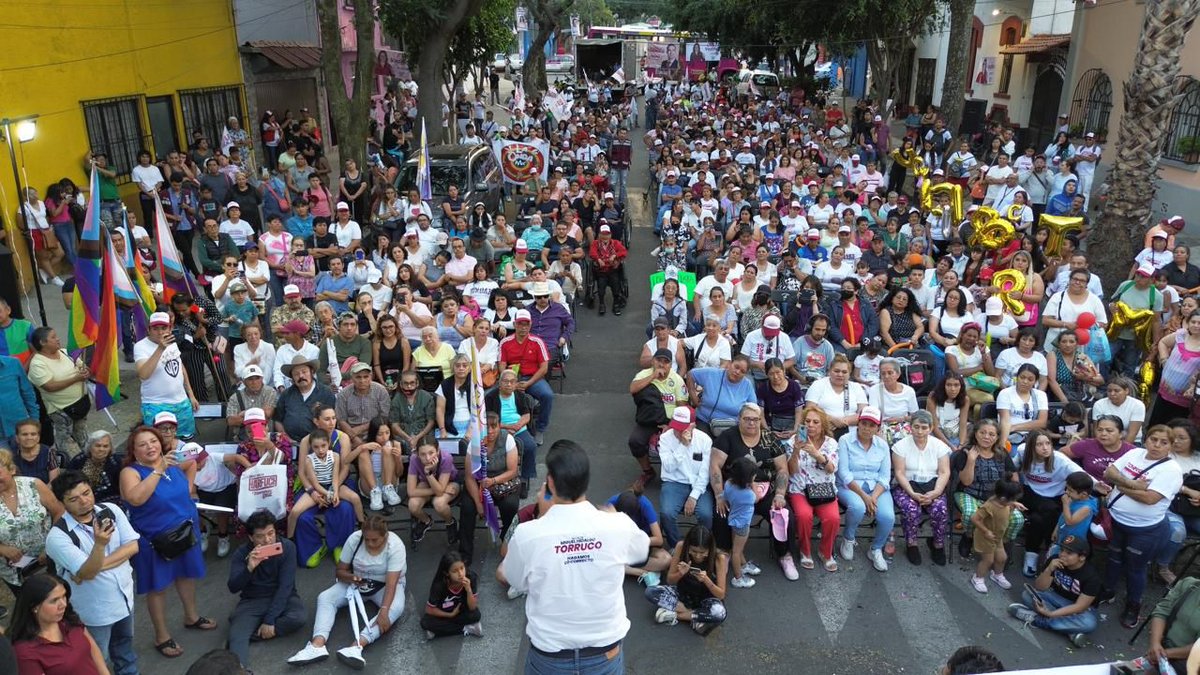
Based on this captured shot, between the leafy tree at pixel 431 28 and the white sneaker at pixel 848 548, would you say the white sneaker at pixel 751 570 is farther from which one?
the leafy tree at pixel 431 28

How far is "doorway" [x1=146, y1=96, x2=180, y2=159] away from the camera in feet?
57.2

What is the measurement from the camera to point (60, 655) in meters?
4.57

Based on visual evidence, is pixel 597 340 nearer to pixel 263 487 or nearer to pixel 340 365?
pixel 340 365

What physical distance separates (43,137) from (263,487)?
1048 centimetres

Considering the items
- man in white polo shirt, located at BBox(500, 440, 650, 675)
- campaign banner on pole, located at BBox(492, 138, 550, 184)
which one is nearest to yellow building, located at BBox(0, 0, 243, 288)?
campaign banner on pole, located at BBox(492, 138, 550, 184)

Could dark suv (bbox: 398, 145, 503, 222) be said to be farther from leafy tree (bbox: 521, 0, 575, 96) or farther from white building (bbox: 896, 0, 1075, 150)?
leafy tree (bbox: 521, 0, 575, 96)

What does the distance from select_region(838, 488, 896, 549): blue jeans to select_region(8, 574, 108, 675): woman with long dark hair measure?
5473mm

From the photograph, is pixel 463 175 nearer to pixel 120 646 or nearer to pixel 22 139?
pixel 22 139

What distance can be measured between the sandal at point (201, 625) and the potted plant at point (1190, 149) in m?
18.0

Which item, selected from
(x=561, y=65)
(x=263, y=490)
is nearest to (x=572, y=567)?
(x=263, y=490)

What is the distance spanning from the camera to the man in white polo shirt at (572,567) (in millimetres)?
3525

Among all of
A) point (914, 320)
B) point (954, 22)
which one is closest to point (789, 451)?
point (914, 320)

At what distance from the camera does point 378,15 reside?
24672mm

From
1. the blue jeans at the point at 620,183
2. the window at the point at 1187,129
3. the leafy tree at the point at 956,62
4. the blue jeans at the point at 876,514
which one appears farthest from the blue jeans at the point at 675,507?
the leafy tree at the point at 956,62
